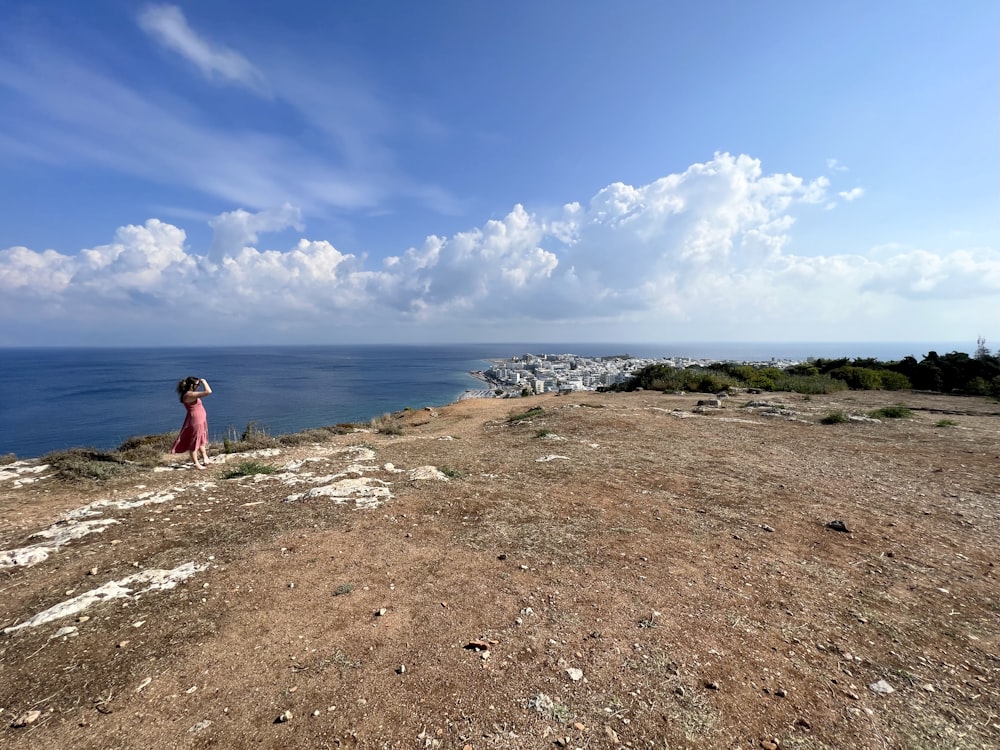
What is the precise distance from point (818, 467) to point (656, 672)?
886 cm

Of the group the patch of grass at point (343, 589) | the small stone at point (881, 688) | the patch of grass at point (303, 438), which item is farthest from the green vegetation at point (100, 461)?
the small stone at point (881, 688)

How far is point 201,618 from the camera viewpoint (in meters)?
4.10

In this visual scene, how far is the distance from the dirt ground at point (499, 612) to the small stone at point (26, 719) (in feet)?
0.06

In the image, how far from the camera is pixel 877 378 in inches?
1077

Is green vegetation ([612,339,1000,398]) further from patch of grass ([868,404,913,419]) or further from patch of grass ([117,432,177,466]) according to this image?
patch of grass ([117,432,177,466])

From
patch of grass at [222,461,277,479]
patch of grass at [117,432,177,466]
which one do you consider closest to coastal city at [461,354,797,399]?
patch of grass at [117,432,177,466]

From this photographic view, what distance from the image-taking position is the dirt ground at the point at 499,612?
9.85 feet

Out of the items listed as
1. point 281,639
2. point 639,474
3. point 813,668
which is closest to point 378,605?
point 281,639

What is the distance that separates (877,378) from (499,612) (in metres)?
34.7

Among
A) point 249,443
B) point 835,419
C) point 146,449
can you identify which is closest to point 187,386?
point 146,449

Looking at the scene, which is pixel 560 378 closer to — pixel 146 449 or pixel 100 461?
pixel 146 449

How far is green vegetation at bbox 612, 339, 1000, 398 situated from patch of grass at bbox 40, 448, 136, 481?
2960 centimetres

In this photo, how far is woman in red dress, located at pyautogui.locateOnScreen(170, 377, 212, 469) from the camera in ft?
29.6

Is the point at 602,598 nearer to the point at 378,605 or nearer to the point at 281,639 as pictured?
the point at 378,605
